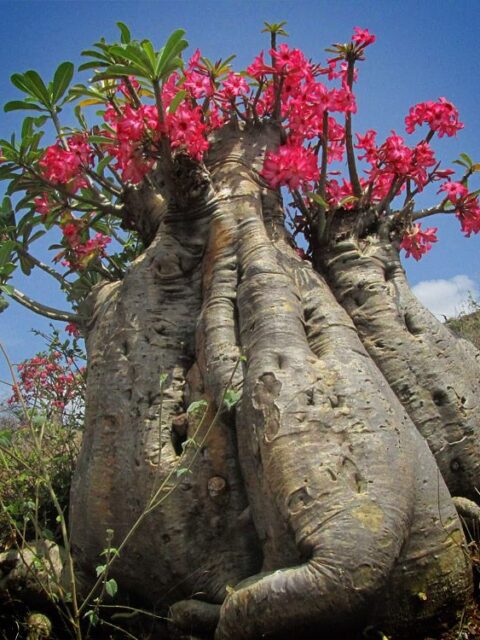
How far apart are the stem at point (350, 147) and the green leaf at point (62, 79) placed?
5.32ft

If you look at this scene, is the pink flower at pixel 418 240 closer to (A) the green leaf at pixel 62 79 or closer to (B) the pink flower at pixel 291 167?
(B) the pink flower at pixel 291 167

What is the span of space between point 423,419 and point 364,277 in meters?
0.91

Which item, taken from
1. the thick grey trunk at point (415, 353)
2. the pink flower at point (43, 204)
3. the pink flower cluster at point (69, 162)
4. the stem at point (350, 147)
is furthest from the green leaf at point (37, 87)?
the thick grey trunk at point (415, 353)

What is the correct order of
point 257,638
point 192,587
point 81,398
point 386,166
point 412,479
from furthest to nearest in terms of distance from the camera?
1. point 81,398
2. point 386,166
3. point 192,587
4. point 412,479
5. point 257,638

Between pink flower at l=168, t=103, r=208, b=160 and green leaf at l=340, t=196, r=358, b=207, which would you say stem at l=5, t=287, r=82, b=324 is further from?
green leaf at l=340, t=196, r=358, b=207

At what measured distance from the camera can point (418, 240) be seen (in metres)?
4.30

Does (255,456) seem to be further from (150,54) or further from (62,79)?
(62,79)

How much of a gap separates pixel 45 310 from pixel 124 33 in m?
1.85

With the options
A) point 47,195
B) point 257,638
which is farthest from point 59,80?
point 257,638

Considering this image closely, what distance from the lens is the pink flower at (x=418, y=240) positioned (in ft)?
14.0

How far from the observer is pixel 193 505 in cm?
267

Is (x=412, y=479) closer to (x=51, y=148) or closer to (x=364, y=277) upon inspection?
(x=364, y=277)

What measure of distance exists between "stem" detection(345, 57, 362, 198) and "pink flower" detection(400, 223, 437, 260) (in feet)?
2.05

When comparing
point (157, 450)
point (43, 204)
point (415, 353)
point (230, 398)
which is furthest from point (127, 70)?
point (415, 353)
